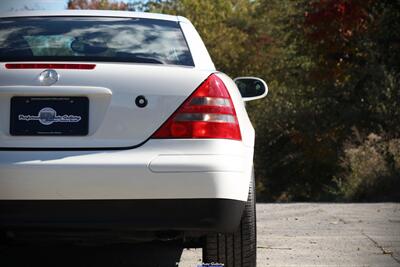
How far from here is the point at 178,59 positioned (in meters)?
4.27

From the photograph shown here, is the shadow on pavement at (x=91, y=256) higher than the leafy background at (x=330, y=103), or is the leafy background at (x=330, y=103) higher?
the shadow on pavement at (x=91, y=256)

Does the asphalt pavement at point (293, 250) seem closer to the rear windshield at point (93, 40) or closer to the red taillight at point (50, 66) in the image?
the rear windshield at point (93, 40)

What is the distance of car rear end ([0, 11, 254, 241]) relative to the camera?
3.80 meters

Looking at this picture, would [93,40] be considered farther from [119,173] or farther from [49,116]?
[119,173]

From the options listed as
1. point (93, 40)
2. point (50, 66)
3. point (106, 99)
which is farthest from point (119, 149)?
point (93, 40)

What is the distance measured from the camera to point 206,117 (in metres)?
3.96

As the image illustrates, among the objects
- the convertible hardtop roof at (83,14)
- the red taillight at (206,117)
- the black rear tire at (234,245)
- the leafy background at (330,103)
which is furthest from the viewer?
the leafy background at (330,103)

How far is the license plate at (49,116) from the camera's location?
3875 mm

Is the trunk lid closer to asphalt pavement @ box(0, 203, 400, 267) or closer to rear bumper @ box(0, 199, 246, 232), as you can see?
rear bumper @ box(0, 199, 246, 232)

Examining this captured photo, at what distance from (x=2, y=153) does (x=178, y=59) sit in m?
1.05

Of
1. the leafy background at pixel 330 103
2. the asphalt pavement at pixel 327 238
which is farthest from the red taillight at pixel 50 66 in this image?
the leafy background at pixel 330 103

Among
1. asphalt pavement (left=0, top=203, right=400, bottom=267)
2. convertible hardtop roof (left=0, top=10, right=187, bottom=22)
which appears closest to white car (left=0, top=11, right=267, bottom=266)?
convertible hardtop roof (left=0, top=10, right=187, bottom=22)

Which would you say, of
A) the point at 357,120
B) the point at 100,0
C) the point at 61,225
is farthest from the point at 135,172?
the point at 100,0

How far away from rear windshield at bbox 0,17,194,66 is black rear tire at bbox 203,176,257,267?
36.2 inches
